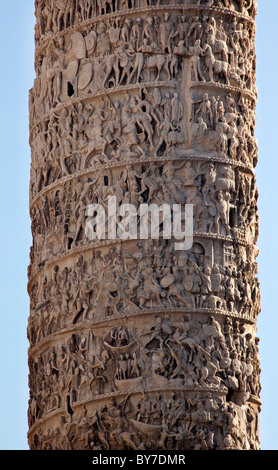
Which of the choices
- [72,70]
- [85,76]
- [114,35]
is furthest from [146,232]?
[114,35]

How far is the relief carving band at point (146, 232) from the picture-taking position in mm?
19641

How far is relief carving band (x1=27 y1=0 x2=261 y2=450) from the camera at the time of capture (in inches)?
773

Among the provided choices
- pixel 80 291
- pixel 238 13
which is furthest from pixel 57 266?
pixel 238 13

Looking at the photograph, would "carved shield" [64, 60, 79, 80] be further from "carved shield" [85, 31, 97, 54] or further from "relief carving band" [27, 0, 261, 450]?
"carved shield" [85, 31, 97, 54]

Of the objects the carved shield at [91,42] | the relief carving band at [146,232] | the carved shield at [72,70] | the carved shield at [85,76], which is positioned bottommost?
the relief carving band at [146,232]

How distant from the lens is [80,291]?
65.8 feet

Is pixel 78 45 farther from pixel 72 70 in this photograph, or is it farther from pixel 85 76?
pixel 85 76

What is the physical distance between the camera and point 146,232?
Result: 19.9 m

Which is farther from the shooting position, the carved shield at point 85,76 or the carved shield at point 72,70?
the carved shield at point 72,70

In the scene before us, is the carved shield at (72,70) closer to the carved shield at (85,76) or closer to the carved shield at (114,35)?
the carved shield at (85,76)

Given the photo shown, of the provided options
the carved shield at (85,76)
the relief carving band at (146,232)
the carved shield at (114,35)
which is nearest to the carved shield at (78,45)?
the relief carving band at (146,232)
